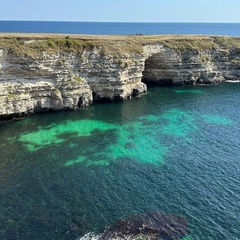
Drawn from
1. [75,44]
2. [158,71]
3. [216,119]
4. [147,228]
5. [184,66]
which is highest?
[75,44]

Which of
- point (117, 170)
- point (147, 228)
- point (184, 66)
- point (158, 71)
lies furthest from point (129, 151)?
point (184, 66)

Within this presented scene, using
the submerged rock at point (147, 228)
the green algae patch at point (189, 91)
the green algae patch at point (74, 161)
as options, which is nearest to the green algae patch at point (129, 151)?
the green algae patch at point (74, 161)

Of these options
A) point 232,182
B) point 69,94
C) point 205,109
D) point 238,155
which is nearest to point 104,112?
point 69,94

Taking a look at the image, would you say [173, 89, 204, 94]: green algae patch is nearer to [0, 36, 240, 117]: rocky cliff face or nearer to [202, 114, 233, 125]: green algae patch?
[0, 36, 240, 117]: rocky cliff face

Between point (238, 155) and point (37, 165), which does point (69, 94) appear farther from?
point (238, 155)

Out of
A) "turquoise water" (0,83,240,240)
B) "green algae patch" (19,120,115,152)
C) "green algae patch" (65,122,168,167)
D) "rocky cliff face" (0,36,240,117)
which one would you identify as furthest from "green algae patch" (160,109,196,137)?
"rocky cliff face" (0,36,240,117)

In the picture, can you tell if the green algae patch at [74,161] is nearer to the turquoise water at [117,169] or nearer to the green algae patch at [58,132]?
the turquoise water at [117,169]

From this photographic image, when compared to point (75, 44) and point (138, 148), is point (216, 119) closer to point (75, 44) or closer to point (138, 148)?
point (138, 148)
